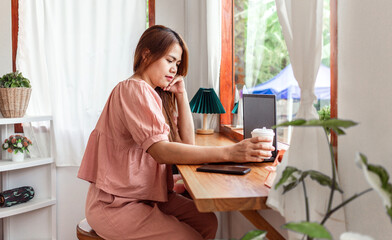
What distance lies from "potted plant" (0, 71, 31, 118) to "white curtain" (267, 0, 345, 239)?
7.08 feet

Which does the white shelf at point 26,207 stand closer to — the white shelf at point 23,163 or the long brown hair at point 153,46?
the white shelf at point 23,163

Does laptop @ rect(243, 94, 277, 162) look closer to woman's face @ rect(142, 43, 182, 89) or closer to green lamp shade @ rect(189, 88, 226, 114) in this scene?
woman's face @ rect(142, 43, 182, 89)

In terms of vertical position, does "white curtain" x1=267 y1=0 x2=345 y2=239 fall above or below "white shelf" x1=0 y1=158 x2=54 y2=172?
above

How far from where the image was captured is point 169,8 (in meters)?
3.23

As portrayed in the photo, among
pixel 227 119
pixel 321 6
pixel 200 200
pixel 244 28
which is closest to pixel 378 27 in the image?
pixel 321 6

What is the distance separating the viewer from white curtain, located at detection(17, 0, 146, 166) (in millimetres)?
2924

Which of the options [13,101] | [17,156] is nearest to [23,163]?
[17,156]

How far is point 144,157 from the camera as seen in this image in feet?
5.27

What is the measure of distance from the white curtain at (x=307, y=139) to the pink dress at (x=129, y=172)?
570 mm

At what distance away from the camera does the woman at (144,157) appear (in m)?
1.44

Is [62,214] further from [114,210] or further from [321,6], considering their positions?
[321,6]

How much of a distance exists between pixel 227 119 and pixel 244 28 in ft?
2.23

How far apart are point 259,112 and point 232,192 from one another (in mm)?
576

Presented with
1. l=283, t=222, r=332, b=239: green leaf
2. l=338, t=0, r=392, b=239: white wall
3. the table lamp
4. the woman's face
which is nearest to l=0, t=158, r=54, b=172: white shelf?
the table lamp
